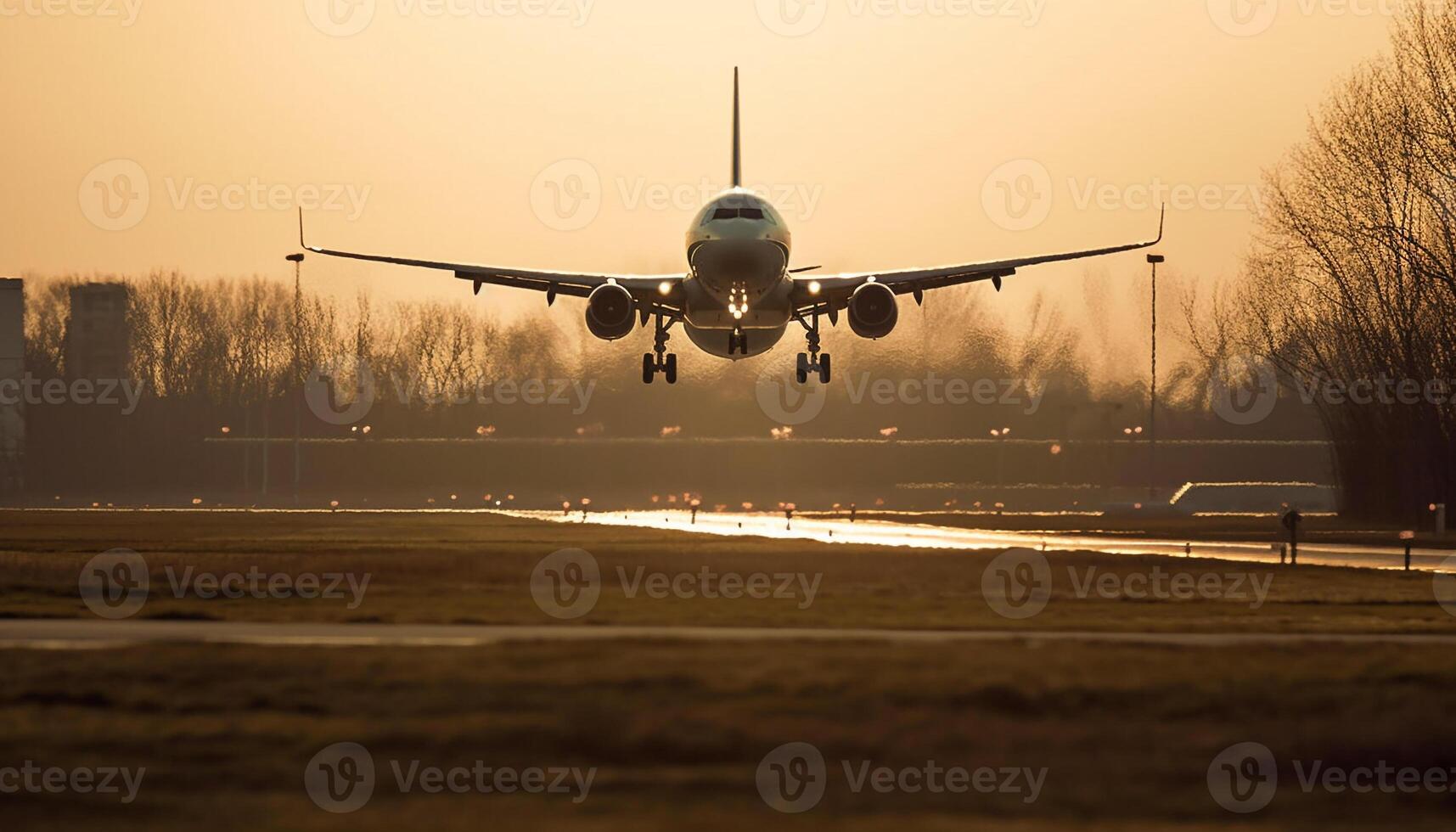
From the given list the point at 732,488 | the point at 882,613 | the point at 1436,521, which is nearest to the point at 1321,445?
the point at 732,488

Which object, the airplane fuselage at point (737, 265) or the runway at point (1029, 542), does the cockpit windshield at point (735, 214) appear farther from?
the runway at point (1029, 542)

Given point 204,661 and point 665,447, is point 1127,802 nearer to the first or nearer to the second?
point 204,661

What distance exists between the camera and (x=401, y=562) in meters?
48.3

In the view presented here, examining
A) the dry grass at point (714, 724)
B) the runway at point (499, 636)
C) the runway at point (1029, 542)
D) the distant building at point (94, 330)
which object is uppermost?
the distant building at point (94, 330)

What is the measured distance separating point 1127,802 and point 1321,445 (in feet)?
428

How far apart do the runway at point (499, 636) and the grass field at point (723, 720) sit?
888 mm

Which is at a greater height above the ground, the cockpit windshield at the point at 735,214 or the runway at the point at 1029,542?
the cockpit windshield at the point at 735,214

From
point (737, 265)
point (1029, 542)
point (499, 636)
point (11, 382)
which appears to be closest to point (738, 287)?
point (737, 265)

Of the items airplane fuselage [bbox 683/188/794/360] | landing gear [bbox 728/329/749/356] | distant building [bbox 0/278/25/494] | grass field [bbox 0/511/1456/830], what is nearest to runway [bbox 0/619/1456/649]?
grass field [bbox 0/511/1456/830]

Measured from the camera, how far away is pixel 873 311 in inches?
2170

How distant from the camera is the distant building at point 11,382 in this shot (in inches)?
5394

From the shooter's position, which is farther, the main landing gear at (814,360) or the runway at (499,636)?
the main landing gear at (814,360)

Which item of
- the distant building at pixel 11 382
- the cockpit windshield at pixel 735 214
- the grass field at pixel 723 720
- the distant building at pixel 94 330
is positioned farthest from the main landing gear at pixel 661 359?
the distant building at pixel 94 330

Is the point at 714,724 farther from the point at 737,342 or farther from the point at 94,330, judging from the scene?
the point at 94,330
